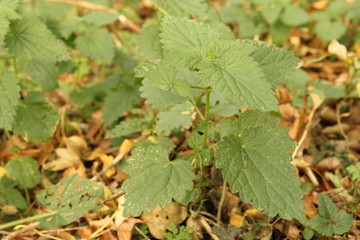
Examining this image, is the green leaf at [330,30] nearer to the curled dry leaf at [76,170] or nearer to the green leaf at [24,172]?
the curled dry leaf at [76,170]

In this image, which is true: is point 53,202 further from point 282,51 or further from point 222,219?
point 282,51

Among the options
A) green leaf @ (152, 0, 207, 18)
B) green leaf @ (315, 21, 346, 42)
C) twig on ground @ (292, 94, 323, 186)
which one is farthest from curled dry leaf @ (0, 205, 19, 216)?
green leaf @ (315, 21, 346, 42)

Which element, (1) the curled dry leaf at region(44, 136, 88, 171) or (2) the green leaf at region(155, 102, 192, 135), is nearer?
(2) the green leaf at region(155, 102, 192, 135)

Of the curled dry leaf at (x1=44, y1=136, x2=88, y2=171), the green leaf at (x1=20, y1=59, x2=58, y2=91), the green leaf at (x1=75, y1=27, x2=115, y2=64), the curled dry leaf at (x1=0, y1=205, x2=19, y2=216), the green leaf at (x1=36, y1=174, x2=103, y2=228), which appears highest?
the green leaf at (x1=75, y1=27, x2=115, y2=64)

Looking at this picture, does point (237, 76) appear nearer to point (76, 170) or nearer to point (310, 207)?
point (310, 207)

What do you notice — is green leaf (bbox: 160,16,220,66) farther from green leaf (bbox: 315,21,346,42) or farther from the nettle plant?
green leaf (bbox: 315,21,346,42)

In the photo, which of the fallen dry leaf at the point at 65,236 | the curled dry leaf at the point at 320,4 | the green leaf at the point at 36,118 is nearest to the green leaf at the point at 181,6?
the green leaf at the point at 36,118

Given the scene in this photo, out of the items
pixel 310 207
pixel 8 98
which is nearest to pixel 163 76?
pixel 8 98
